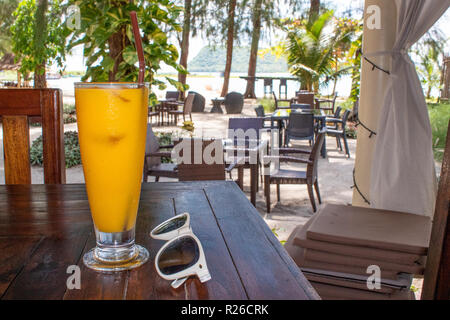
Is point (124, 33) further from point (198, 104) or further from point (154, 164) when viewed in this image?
point (198, 104)

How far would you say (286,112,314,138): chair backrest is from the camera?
6.26 metres

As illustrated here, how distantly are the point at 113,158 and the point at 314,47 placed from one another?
10964mm

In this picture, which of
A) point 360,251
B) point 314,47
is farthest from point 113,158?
point 314,47

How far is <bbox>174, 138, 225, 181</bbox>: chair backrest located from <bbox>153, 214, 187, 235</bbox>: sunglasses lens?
209 cm

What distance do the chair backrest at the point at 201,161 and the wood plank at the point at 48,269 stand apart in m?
2.02

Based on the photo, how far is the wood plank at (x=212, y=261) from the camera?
59cm

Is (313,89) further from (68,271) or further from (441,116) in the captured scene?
(68,271)

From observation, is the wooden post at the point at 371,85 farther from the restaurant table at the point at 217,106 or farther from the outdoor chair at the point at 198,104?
the outdoor chair at the point at 198,104

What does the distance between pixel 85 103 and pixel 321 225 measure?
115 cm

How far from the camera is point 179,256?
638mm

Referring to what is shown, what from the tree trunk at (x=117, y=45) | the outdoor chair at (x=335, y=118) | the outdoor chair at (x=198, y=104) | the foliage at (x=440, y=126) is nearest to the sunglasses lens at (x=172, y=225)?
the tree trunk at (x=117, y=45)
